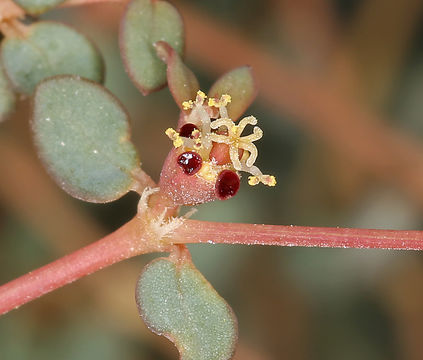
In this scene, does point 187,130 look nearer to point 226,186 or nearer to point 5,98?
point 226,186

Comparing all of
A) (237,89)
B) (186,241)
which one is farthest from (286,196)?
(186,241)

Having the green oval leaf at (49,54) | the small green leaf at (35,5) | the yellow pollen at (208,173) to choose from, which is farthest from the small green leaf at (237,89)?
the small green leaf at (35,5)

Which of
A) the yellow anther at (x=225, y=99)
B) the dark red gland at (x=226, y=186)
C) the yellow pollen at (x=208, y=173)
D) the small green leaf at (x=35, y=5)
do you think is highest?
the small green leaf at (x=35, y=5)

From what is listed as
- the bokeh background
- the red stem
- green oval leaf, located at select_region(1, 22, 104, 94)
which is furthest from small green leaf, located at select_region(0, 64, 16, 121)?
the bokeh background

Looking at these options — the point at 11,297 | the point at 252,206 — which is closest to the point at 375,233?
the point at 11,297

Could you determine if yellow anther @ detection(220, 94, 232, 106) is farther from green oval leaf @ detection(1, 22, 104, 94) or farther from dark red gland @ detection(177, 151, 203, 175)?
green oval leaf @ detection(1, 22, 104, 94)

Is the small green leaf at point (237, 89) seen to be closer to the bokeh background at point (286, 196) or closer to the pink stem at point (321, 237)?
the pink stem at point (321, 237)

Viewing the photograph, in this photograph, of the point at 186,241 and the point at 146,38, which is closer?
the point at 186,241
